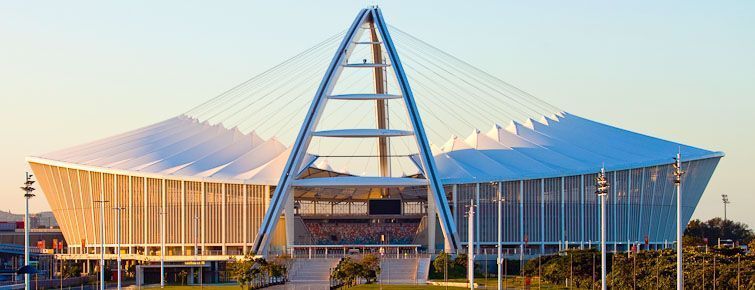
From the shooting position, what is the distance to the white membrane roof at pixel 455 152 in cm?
10662

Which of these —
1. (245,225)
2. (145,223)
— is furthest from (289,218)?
(145,223)

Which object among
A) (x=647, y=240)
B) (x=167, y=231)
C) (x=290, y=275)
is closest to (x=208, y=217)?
(x=167, y=231)

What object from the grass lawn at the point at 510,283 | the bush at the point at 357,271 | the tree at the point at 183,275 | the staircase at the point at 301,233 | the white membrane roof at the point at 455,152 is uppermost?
the white membrane roof at the point at 455,152

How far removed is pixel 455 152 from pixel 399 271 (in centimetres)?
1688

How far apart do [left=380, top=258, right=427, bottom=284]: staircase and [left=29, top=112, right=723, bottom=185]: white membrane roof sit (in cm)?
783

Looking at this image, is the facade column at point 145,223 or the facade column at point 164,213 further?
the facade column at point 145,223

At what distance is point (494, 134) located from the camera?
11588 centimetres

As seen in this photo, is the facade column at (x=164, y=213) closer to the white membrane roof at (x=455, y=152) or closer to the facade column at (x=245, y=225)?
the white membrane roof at (x=455, y=152)

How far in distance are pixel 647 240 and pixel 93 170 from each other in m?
39.3

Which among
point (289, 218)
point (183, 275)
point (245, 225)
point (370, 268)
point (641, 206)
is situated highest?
point (641, 206)

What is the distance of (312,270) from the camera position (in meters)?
99.6

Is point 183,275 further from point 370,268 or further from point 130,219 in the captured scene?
point 370,268

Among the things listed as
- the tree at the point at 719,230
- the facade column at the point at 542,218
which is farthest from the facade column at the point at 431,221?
the tree at the point at 719,230

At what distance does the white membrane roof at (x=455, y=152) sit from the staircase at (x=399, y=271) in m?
7.83
